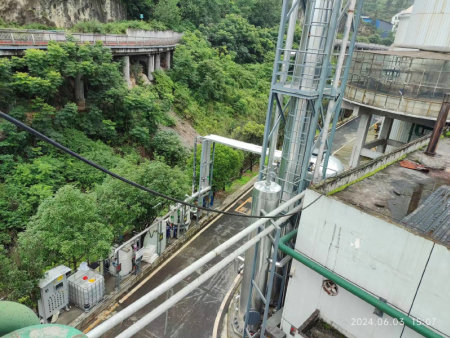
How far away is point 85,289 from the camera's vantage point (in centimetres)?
1103

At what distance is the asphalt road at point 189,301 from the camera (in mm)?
10984

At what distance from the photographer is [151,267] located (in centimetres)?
1380

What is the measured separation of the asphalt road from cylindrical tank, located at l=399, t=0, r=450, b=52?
1676 centimetres

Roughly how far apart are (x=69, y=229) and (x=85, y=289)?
2204 mm

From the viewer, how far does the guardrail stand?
60.5ft

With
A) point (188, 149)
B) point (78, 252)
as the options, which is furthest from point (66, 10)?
point (78, 252)

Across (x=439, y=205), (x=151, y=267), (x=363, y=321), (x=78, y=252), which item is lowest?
(x=151, y=267)

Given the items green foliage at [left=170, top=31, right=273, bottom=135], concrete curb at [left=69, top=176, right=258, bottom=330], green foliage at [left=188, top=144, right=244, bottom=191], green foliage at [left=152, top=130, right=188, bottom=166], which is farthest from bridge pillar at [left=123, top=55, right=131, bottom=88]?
concrete curb at [left=69, top=176, right=258, bottom=330]

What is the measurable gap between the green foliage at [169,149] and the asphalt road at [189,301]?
890cm

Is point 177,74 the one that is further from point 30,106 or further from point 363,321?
point 363,321

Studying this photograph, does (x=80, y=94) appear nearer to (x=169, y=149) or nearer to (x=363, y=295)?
(x=169, y=149)

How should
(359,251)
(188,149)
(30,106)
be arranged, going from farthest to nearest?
(188,149) → (30,106) → (359,251)

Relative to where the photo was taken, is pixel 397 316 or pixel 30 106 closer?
pixel 397 316

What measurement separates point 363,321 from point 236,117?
90.5ft
